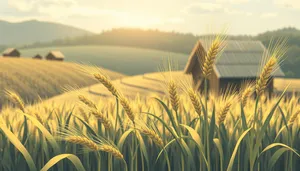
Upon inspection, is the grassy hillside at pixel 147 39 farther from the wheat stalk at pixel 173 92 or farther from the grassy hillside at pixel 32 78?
the wheat stalk at pixel 173 92

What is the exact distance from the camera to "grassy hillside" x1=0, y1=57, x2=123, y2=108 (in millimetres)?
34547

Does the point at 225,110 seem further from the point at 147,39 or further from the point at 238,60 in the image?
the point at 147,39

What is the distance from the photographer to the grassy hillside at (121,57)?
3211 inches

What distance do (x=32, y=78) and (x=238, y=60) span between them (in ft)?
72.4

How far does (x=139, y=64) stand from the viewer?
84062 mm

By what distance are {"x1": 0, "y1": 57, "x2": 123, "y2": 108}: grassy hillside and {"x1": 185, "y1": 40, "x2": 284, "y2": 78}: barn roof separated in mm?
14812

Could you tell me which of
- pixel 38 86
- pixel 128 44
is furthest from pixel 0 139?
pixel 128 44

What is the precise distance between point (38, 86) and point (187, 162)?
33929mm

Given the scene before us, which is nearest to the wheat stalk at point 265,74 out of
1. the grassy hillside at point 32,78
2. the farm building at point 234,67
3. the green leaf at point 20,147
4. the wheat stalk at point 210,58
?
the wheat stalk at point 210,58

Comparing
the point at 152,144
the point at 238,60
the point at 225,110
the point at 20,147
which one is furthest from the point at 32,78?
the point at 225,110

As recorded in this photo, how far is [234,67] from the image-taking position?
21.5 m

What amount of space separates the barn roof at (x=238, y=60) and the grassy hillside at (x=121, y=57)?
5370 centimetres

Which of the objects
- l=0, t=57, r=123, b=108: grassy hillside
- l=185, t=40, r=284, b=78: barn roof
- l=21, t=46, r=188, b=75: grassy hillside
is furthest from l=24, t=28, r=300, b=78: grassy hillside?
l=185, t=40, r=284, b=78: barn roof

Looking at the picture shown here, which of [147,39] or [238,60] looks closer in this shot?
[238,60]
